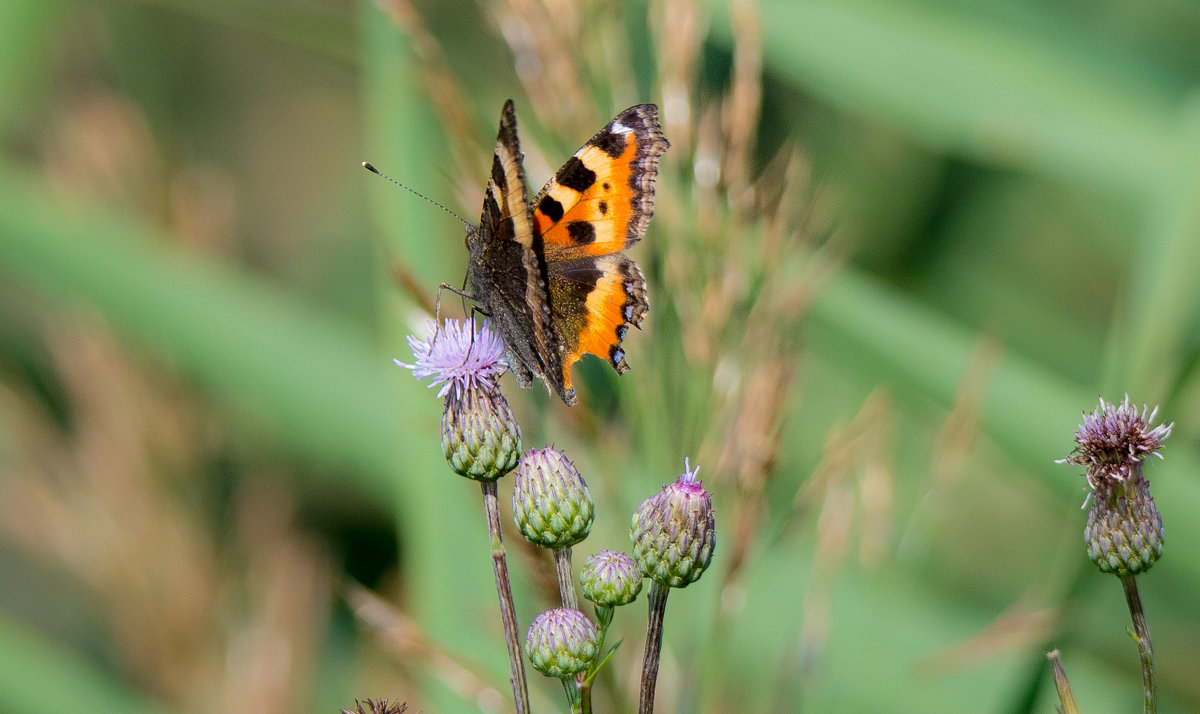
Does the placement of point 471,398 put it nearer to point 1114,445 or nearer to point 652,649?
point 652,649

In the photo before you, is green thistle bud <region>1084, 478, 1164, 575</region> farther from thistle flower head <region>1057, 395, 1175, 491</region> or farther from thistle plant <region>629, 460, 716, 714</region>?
thistle plant <region>629, 460, 716, 714</region>

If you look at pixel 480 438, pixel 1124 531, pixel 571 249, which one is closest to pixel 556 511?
pixel 480 438

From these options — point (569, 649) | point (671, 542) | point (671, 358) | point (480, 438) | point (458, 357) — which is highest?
point (671, 358)

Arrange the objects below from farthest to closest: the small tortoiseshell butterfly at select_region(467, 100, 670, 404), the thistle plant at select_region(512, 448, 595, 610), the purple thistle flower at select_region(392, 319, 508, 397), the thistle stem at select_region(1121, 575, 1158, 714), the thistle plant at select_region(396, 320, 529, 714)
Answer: the small tortoiseshell butterfly at select_region(467, 100, 670, 404), the purple thistle flower at select_region(392, 319, 508, 397), the thistle plant at select_region(512, 448, 595, 610), the thistle plant at select_region(396, 320, 529, 714), the thistle stem at select_region(1121, 575, 1158, 714)

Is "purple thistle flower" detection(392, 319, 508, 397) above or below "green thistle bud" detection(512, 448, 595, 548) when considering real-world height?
above

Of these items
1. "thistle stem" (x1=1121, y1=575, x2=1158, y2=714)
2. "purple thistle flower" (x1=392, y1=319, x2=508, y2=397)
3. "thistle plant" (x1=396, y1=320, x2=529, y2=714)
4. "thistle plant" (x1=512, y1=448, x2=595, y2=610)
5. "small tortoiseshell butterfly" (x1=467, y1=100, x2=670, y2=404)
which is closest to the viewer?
"thistle stem" (x1=1121, y1=575, x2=1158, y2=714)

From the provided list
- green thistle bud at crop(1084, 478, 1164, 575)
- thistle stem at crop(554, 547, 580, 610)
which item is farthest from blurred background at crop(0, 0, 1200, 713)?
green thistle bud at crop(1084, 478, 1164, 575)

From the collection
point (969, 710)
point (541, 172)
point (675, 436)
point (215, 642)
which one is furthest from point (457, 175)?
point (215, 642)

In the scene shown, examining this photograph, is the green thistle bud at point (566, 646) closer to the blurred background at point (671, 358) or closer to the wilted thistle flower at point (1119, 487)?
the blurred background at point (671, 358)
